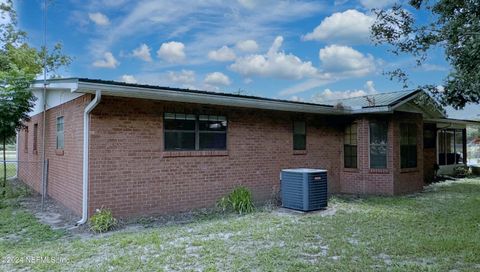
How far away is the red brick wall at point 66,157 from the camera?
7746 mm

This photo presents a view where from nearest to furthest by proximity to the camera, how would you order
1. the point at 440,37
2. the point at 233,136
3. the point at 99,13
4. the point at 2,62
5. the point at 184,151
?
1. the point at 440,37
2. the point at 184,151
3. the point at 233,136
4. the point at 99,13
5. the point at 2,62

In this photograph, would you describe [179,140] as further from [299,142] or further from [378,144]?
[378,144]

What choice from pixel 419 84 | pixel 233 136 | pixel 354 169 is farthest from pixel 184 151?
pixel 354 169

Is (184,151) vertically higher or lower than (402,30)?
lower

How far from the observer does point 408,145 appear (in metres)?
11.6

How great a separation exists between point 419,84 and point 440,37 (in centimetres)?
76

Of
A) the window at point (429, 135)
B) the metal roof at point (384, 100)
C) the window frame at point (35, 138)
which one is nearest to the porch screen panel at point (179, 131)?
the metal roof at point (384, 100)

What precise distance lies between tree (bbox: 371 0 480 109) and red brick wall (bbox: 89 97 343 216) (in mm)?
3901

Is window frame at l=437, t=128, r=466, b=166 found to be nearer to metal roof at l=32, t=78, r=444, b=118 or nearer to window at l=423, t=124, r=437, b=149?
window at l=423, t=124, r=437, b=149

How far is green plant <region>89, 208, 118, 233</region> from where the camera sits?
256 inches

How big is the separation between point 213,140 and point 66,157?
11.7ft

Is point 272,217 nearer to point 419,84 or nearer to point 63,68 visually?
point 419,84

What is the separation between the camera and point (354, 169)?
37.3 feet

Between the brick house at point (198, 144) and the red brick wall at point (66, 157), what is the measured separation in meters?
0.03
